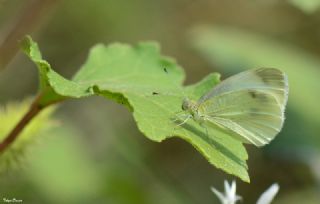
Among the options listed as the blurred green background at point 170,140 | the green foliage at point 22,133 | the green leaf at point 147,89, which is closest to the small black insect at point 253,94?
the green leaf at point 147,89

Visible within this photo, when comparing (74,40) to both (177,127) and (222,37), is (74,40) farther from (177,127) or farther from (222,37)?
(177,127)

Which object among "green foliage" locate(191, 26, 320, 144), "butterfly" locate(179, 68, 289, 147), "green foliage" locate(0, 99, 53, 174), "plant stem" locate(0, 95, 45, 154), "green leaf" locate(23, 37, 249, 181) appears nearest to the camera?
"green leaf" locate(23, 37, 249, 181)

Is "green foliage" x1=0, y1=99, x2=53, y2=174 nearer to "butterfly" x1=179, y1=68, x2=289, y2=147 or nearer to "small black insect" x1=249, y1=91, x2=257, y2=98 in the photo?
"butterfly" x1=179, y1=68, x2=289, y2=147

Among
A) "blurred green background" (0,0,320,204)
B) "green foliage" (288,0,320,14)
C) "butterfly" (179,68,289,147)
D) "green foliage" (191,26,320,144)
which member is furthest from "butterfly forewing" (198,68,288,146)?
"green foliage" (191,26,320,144)

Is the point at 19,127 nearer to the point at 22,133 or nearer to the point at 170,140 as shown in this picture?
the point at 22,133

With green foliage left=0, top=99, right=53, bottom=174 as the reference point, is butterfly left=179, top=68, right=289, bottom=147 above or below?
above

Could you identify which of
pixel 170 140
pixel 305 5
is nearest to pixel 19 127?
pixel 305 5
